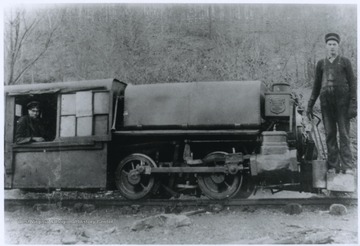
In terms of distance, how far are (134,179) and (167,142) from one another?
0.86 metres

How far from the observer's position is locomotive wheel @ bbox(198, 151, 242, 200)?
21.7ft

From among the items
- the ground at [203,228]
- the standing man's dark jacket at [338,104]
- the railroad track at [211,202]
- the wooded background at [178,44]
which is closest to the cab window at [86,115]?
the railroad track at [211,202]

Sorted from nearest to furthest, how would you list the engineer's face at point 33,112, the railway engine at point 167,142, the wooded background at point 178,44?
1. the railway engine at point 167,142
2. the engineer's face at point 33,112
3. the wooded background at point 178,44

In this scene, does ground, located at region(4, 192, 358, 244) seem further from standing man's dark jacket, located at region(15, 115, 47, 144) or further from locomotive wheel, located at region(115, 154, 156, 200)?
standing man's dark jacket, located at region(15, 115, 47, 144)

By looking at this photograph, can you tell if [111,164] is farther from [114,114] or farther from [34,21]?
[34,21]

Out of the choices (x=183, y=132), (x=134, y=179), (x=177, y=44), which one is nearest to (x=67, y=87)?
(x=134, y=179)

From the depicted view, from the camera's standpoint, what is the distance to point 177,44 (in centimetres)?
1490

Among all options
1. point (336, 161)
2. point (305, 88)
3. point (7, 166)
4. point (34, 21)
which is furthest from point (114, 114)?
point (305, 88)

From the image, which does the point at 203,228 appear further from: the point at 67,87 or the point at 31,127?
the point at 31,127

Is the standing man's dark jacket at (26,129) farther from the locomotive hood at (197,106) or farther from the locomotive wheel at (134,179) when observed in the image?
the locomotive hood at (197,106)

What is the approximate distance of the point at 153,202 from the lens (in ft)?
22.1

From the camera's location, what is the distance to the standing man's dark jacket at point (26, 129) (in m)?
7.30

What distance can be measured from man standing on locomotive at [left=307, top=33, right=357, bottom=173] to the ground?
83cm

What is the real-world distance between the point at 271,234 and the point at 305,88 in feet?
29.1
